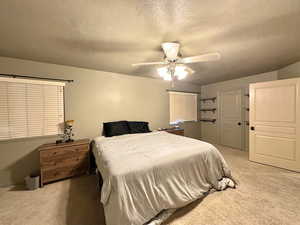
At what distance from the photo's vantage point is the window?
7.80ft

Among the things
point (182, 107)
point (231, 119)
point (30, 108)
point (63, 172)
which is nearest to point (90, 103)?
point (30, 108)

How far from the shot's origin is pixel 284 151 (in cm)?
285

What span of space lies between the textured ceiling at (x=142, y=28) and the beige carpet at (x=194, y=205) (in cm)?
228

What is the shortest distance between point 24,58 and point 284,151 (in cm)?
559

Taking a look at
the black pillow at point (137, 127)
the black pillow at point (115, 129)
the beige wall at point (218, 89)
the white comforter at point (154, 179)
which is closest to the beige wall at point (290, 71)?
the beige wall at point (218, 89)

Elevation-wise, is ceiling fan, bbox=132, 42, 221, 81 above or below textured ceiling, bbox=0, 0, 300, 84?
below

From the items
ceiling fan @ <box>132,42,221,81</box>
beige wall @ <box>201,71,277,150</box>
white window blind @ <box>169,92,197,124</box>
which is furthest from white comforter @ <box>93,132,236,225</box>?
beige wall @ <box>201,71,277,150</box>

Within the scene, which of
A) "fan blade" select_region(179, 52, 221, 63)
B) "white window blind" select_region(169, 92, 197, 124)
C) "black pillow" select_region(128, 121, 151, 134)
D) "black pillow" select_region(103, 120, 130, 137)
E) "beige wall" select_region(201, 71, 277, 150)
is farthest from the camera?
"white window blind" select_region(169, 92, 197, 124)

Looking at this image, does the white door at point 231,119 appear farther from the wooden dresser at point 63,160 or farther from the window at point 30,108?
the window at point 30,108

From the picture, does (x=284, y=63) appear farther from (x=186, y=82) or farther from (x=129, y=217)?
(x=129, y=217)

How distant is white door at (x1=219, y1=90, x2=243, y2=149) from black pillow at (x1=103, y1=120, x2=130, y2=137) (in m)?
3.49

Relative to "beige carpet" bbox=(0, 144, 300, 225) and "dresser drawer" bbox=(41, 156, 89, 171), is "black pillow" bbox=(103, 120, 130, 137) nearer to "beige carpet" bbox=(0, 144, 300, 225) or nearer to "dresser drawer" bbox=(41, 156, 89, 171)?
"dresser drawer" bbox=(41, 156, 89, 171)

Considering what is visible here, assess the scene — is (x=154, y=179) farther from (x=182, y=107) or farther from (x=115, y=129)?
(x=182, y=107)

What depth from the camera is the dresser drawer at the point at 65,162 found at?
2330 mm
